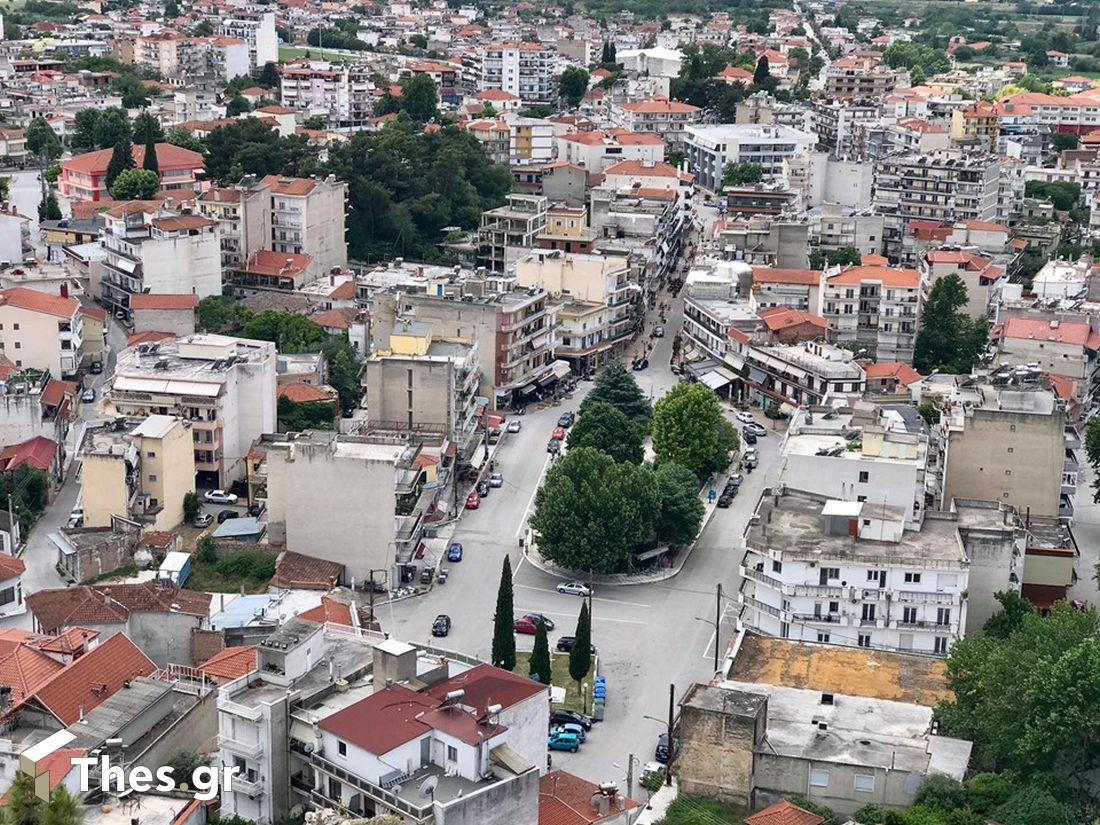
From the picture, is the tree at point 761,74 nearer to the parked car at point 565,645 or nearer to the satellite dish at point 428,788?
the parked car at point 565,645

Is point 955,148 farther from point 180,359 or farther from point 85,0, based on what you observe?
point 85,0

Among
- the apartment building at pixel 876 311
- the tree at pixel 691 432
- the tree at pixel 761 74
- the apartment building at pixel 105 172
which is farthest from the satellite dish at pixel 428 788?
the tree at pixel 761 74

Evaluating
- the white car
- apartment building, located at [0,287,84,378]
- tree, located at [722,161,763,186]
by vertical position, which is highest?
tree, located at [722,161,763,186]

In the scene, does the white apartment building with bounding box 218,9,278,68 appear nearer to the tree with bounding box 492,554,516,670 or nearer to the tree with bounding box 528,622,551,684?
the tree with bounding box 492,554,516,670

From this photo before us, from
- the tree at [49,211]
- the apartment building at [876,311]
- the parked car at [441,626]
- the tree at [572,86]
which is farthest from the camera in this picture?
the tree at [572,86]

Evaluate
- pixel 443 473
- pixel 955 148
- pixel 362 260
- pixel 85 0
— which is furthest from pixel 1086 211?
pixel 85 0

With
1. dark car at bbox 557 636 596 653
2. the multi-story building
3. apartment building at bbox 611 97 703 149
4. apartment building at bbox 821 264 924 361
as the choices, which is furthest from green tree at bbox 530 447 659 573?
apartment building at bbox 611 97 703 149
